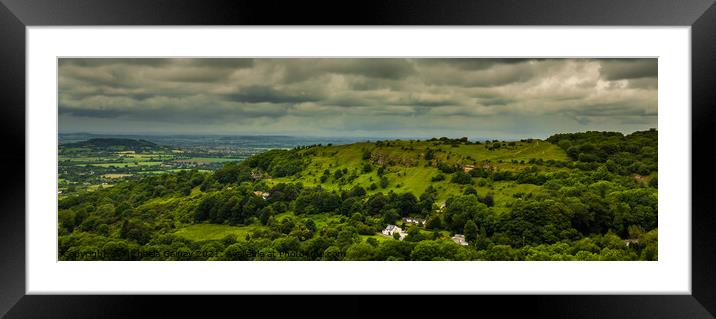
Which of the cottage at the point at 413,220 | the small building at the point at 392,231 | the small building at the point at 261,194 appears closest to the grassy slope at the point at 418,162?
the small building at the point at 261,194

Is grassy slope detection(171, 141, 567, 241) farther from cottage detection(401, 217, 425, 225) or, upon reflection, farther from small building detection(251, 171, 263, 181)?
cottage detection(401, 217, 425, 225)

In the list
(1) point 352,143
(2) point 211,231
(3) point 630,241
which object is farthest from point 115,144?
(3) point 630,241

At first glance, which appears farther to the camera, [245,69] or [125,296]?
[245,69]
